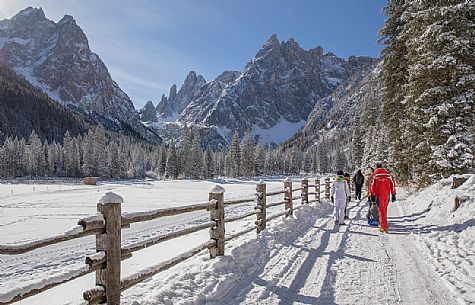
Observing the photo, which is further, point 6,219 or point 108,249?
point 6,219

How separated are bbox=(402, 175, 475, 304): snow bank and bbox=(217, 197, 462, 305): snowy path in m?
0.24

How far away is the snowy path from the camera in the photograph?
5.12 metres

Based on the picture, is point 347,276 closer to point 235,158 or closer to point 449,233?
point 449,233

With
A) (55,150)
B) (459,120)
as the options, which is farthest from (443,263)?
(55,150)

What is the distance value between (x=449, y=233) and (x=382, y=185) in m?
2.59

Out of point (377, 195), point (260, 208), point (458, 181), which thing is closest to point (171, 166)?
point (260, 208)

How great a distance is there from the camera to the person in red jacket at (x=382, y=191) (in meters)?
10.4

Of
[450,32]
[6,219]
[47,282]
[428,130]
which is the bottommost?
[6,219]

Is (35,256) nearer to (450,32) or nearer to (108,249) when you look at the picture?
(108,249)

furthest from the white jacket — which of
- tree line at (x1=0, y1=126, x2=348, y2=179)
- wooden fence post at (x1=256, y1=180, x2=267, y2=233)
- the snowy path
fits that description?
tree line at (x1=0, y1=126, x2=348, y2=179)

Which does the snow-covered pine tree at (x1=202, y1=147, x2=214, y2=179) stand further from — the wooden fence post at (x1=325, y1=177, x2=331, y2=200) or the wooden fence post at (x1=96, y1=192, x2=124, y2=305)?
the wooden fence post at (x1=96, y1=192, x2=124, y2=305)

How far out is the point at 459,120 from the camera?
14.0 metres

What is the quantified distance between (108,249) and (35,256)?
24.9 feet

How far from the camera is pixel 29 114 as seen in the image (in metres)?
172
